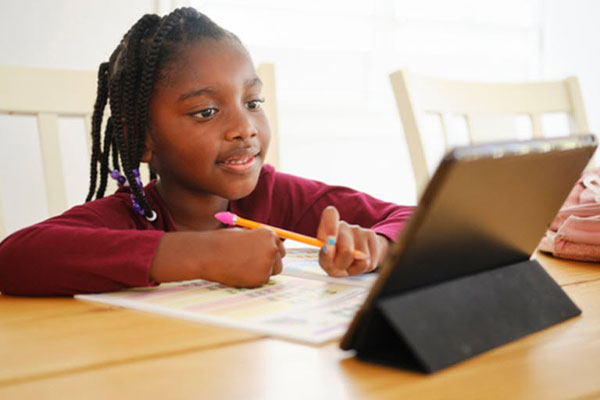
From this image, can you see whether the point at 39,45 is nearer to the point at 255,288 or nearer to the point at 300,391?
the point at 255,288

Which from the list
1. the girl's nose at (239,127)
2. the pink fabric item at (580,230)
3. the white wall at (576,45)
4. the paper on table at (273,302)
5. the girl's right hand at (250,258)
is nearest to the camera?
the paper on table at (273,302)

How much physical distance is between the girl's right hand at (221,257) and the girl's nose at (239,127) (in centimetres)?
Result: 28

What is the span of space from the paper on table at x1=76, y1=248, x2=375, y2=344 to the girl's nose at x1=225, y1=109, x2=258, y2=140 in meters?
0.27

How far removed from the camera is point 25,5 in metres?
1.99

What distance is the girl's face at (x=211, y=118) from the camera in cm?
101

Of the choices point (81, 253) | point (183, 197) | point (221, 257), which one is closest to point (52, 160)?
point (183, 197)

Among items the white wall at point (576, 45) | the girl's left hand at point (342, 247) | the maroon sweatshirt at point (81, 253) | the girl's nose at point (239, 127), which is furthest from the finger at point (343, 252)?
the white wall at point (576, 45)

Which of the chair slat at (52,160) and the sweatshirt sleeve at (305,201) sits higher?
the chair slat at (52,160)

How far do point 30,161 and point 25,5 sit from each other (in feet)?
1.49

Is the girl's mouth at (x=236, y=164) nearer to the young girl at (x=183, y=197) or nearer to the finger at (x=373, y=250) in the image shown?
the young girl at (x=183, y=197)

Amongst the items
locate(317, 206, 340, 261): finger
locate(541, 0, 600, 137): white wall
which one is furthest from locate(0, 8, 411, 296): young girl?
locate(541, 0, 600, 137): white wall

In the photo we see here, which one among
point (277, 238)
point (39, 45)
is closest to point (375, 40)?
point (39, 45)

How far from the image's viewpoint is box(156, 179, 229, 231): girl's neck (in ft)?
3.74

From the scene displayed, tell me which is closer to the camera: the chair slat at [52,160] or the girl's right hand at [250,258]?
the girl's right hand at [250,258]
